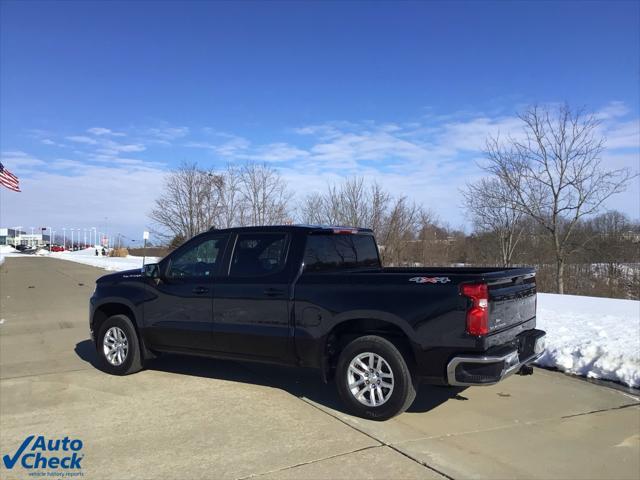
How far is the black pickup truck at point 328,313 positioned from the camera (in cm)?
463

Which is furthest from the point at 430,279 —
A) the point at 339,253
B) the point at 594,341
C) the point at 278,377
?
the point at 594,341

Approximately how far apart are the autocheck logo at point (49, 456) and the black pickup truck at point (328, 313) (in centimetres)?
192

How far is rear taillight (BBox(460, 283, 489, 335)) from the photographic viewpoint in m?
4.49

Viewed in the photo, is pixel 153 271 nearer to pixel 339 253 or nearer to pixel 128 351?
pixel 128 351

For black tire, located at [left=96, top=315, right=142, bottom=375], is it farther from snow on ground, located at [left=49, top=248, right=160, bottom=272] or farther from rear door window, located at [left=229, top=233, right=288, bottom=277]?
snow on ground, located at [left=49, top=248, right=160, bottom=272]

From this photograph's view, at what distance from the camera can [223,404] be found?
5496 millimetres

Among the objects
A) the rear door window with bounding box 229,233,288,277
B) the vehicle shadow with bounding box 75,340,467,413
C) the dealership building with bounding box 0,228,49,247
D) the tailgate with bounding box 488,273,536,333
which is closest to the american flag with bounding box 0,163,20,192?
the vehicle shadow with bounding box 75,340,467,413

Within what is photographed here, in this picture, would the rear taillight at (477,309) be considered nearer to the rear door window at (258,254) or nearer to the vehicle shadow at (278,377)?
the vehicle shadow at (278,377)

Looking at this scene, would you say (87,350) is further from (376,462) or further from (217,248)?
(376,462)

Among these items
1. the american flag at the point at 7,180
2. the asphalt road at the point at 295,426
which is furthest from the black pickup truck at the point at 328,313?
the american flag at the point at 7,180

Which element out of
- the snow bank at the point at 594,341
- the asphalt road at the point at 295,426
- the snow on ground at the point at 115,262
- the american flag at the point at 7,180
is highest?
the american flag at the point at 7,180

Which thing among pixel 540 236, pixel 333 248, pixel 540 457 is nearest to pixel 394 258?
pixel 540 236

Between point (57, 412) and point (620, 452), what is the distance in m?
5.13

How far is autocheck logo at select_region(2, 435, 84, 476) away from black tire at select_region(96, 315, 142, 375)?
6.67 feet
